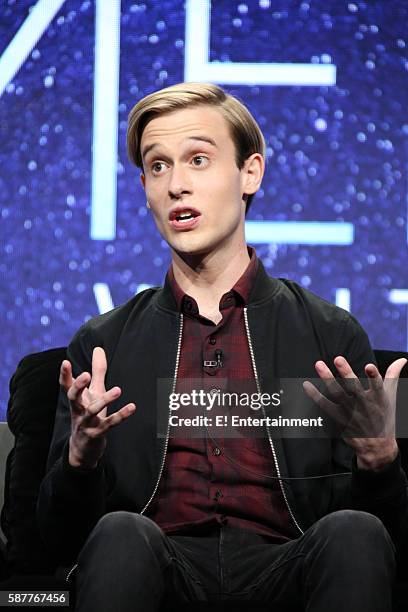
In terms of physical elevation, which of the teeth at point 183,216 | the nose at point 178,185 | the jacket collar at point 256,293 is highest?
the nose at point 178,185

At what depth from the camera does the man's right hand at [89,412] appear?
160 centimetres

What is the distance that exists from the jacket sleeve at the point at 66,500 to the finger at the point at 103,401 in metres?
0.16

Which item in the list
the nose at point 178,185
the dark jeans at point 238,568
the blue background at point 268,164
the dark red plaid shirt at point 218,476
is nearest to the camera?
the dark jeans at point 238,568

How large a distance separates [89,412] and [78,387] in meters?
0.05

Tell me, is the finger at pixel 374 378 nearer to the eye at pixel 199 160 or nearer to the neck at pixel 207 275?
the neck at pixel 207 275

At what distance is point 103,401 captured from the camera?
1601 millimetres

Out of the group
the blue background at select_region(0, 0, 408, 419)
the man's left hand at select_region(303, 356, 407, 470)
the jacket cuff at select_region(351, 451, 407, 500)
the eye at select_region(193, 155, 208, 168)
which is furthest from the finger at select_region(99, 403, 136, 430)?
the blue background at select_region(0, 0, 408, 419)

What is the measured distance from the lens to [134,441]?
6.38 ft

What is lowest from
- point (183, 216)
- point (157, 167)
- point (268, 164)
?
point (183, 216)

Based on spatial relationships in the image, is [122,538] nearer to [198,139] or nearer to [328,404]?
[328,404]

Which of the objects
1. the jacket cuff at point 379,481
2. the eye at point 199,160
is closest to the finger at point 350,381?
the jacket cuff at point 379,481

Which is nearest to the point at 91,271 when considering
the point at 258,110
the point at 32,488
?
the point at 258,110

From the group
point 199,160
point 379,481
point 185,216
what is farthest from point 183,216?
point 379,481

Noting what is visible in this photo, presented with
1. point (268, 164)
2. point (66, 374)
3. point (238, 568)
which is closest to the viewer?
point (66, 374)
